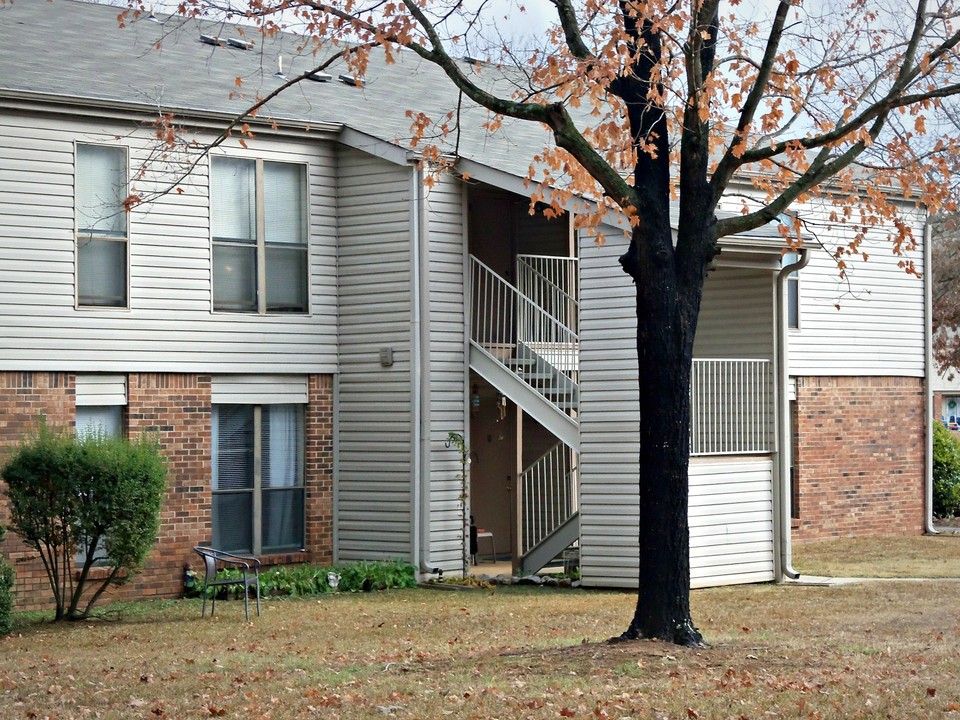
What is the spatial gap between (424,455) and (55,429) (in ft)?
15.1

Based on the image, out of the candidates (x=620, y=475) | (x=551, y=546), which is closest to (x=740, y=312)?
(x=620, y=475)

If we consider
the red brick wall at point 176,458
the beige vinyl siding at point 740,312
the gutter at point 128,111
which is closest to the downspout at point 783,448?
the beige vinyl siding at point 740,312

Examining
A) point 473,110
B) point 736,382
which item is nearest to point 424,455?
point 736,382

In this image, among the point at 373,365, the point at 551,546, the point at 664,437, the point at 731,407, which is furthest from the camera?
the point at 551,546

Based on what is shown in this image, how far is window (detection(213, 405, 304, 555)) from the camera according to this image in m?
17.2

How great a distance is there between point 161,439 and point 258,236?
2929 mm

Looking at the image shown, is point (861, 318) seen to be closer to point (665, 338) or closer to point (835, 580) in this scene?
point (835, 580)

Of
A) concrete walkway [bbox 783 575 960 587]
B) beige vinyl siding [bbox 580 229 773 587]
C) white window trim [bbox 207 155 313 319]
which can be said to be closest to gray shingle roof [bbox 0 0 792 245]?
white window trim [bbox 207 155 313 319]

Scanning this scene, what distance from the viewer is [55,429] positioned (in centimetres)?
1538

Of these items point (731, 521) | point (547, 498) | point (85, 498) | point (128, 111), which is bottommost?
point (731, 521)

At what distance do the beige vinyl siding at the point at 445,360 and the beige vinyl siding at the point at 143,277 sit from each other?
4.94ft

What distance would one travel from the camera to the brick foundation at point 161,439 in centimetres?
1548

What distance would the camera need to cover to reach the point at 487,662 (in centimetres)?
1037

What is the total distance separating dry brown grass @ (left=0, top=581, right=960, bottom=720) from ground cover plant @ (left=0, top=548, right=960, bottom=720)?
0.02 m
